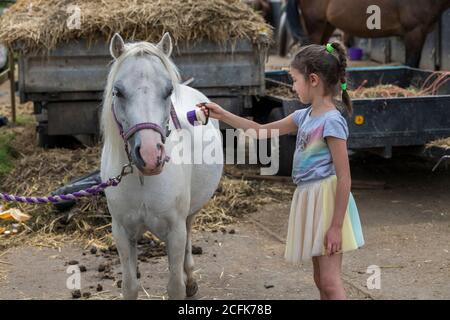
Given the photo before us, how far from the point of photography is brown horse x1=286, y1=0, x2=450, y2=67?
33.2 ft

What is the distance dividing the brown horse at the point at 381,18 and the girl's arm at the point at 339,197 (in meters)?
6.67

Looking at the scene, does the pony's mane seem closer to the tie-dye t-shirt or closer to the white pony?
the white pony

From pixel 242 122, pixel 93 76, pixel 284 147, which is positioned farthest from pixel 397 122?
pixel 242 122

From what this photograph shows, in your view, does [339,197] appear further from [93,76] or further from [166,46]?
[93,76]

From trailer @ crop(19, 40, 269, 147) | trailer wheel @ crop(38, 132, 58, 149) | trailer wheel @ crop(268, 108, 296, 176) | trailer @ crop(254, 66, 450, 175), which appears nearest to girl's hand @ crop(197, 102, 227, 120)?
trailer @ crop(254, 66, 450, 175)

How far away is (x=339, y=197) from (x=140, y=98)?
0.98 meters

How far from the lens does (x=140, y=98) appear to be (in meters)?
3.57

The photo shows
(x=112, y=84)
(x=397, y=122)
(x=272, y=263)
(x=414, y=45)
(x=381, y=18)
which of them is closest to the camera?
(x=112, y=84)

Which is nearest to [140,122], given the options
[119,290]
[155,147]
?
[155,147]

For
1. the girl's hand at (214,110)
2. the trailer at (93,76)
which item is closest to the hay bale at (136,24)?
the trailer at (93,76)

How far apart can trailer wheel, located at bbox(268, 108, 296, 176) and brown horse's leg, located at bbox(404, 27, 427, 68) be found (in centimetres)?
331

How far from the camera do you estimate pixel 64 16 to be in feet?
23.8
